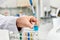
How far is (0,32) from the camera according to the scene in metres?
0.56

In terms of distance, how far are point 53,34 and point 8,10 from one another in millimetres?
1917

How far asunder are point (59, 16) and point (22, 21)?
8.8 inches

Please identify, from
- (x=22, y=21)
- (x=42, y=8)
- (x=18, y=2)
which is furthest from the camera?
(x=18, y=2)

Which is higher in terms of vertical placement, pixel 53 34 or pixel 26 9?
pixel 53 34

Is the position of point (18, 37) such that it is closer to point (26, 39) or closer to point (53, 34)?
point (26, 39)

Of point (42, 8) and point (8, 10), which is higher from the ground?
point (42, 8)

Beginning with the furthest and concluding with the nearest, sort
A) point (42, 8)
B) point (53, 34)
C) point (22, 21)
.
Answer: point (42, 8) < point (22, 21) < point (53, 34)

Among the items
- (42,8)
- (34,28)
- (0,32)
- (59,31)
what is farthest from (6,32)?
(42,8)

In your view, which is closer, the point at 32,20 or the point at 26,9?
the point at 32,20

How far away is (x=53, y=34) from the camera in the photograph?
0.55 metres

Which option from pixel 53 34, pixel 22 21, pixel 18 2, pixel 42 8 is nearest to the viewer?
pixel 53 34

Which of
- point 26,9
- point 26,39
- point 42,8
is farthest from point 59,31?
point 26,9

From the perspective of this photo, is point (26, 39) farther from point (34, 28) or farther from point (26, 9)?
point (26, 9)

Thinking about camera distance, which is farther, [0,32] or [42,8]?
[42,8]
